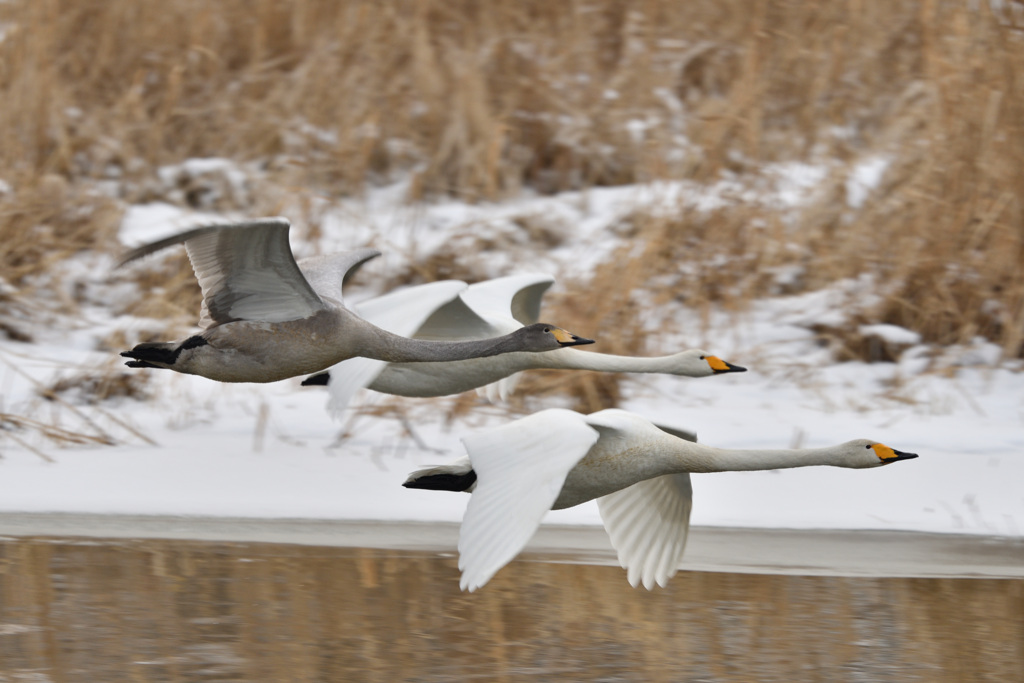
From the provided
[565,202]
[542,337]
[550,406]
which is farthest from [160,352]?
[565,202]

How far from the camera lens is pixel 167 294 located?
958 centimetres

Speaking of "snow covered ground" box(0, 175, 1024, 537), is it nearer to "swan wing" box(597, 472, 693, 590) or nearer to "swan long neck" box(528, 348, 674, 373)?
"swan long neck" box(528, 348, 674, 373)

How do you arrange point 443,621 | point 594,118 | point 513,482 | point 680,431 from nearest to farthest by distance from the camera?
point 513,482, point 443,621, point 680,431, point 594,118

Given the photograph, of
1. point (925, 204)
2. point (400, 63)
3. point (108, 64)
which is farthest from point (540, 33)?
point (925, 204)

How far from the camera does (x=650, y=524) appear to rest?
539cm

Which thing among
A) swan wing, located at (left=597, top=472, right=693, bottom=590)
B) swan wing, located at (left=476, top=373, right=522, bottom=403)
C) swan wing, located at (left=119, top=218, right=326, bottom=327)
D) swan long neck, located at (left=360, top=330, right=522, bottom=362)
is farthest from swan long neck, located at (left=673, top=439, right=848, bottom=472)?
swan wing, located at (left=476, top=373, right=522, bottom=403)

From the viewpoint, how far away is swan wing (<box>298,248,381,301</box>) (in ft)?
21.0

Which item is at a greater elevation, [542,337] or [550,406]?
[542,337]

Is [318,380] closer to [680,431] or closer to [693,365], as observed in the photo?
[693,365]

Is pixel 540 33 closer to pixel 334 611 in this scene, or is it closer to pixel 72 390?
pixel 72 390

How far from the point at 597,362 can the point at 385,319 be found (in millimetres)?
1032

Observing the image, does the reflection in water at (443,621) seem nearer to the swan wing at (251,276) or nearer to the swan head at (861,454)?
the swan head at (861,454)

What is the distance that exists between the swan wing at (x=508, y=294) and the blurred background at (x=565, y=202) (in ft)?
2.39

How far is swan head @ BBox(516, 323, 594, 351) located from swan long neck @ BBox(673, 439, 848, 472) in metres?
1.00
